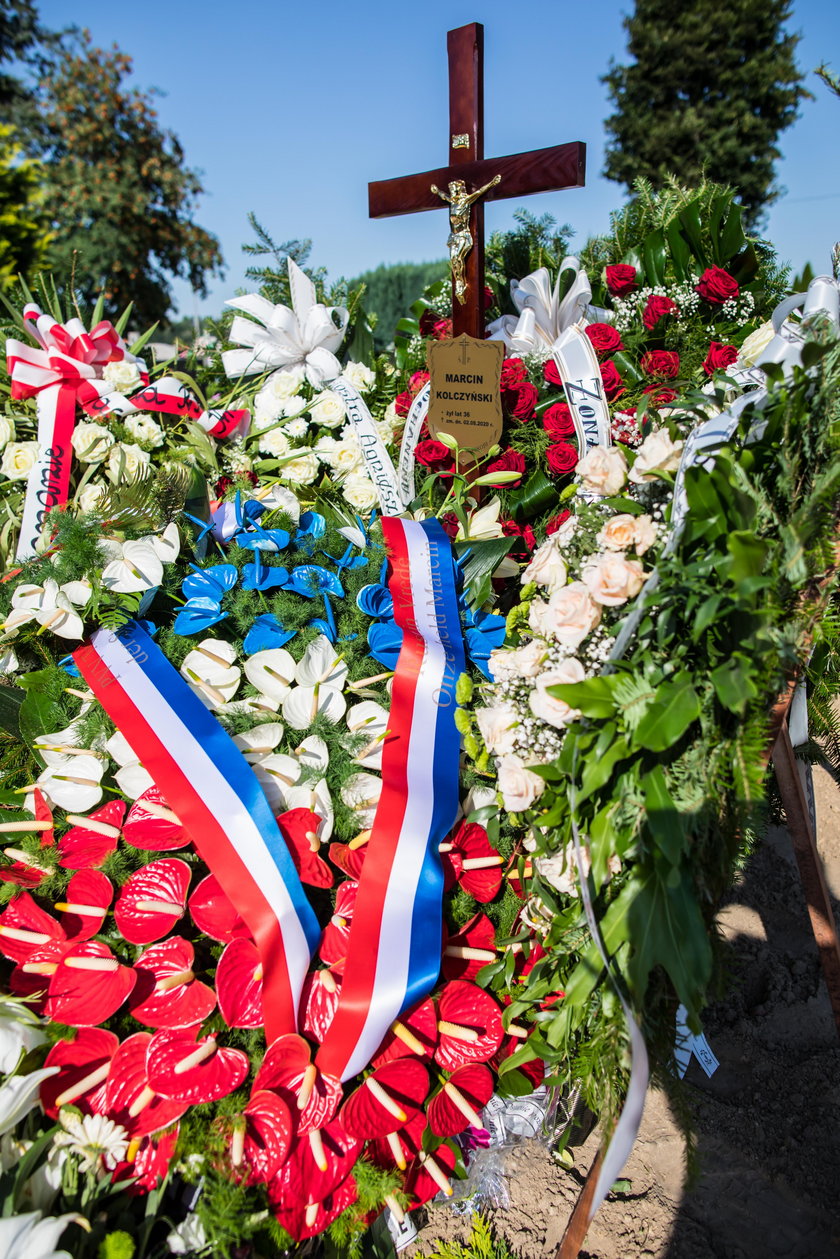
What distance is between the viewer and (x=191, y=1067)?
1.22 meters

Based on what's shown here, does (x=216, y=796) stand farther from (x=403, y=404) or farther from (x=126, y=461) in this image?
(x=403, y=404)

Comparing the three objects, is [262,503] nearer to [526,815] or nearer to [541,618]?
[541,618]

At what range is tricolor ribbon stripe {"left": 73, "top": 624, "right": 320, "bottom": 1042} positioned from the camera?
1337 millimetres

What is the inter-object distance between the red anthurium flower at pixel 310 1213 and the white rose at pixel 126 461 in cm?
159

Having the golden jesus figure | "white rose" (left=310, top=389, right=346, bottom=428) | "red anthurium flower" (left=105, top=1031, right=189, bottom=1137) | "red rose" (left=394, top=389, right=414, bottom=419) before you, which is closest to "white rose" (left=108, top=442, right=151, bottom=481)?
"white rose" (left=310, top=389, right=346, bottom=428)

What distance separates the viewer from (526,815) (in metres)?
1.41

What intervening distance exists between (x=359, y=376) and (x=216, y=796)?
1.50 metres

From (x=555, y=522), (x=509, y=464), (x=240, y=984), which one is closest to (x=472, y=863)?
(x=240, y=984)

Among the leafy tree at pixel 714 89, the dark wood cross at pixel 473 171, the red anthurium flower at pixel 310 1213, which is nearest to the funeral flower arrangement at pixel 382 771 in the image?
the red anthurium flower at pixel 310 1213

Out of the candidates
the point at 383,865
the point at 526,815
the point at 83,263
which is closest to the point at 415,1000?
the point at 383,865

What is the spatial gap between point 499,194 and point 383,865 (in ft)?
5.66

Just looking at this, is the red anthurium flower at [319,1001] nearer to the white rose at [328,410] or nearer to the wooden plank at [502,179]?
the white rose at [328,410]

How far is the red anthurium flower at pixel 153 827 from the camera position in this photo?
143 centimetres

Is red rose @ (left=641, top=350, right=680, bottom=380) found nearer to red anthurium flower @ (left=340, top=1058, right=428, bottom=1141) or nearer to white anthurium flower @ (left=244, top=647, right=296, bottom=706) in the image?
white anthurium flower @ (left=244, top=647, right=296, bottom=706)
